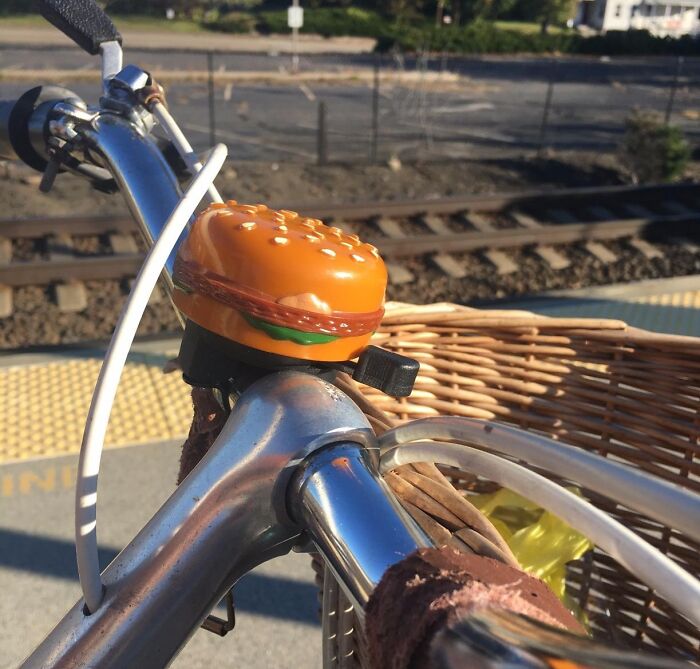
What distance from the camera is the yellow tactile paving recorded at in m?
3.38

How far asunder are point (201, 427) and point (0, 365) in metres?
3.60

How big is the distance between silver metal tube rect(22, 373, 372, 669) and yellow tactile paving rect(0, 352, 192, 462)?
2.80m

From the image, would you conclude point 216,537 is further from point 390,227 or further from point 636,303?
point 390,227

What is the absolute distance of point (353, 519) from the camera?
0.64 m

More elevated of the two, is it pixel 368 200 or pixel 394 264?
pixel 368 200

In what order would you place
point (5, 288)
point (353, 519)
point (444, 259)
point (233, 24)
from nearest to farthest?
point (353, 519) < point (5, 288) < point (444, 259) < point (233, 24)

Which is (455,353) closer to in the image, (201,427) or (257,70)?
(201,427)

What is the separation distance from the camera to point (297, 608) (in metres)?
2.54

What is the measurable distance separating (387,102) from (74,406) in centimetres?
1224

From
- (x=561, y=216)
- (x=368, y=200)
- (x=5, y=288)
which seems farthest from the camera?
(x=368, y=200)

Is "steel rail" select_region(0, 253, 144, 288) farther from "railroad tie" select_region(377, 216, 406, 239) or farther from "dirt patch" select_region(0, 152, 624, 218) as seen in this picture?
"railroad tie" select_region(377, 216, 406, 239)

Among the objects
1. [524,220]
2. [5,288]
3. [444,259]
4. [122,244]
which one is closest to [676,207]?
[524,220]

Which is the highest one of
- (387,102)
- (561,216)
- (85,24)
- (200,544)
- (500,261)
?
(85,24)

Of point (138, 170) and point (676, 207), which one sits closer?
point (138, 170)
